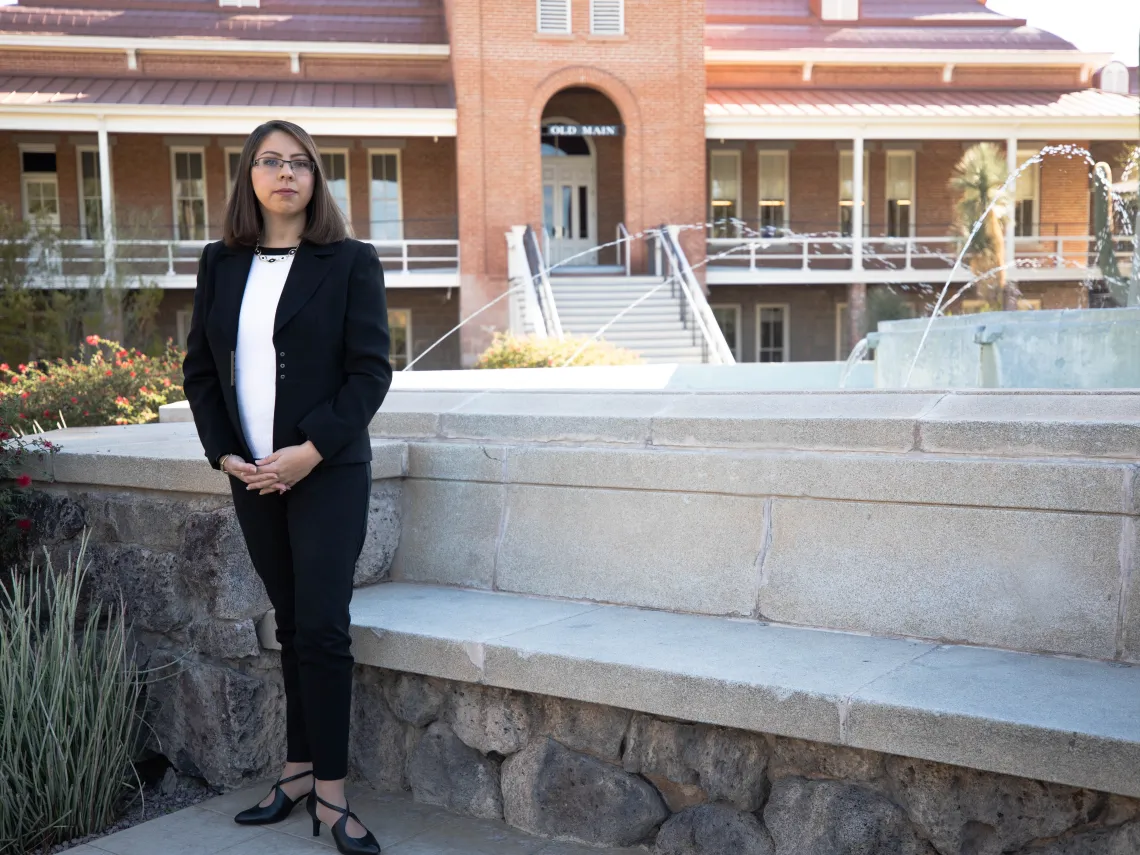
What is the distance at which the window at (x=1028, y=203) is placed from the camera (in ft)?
87.1

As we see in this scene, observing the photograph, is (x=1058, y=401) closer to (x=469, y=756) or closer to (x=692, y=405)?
(x=692, y=405)

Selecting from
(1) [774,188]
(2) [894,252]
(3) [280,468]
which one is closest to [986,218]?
(2) [894,252]

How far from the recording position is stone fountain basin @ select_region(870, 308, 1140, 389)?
596 centimetres

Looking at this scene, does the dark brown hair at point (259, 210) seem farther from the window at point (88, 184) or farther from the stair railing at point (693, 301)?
the window at point (88, 184)

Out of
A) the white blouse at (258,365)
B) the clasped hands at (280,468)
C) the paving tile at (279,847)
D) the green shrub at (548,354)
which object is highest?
the white blouse at (258,365)

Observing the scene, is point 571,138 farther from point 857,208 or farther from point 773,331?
point 857,208

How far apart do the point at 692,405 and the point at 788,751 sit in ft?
4.55

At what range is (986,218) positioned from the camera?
22.8 meters

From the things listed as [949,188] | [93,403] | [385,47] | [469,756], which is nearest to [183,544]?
[469,756]

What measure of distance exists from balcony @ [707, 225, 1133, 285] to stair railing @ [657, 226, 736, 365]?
36.7 inches

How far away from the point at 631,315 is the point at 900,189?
8.92 meters

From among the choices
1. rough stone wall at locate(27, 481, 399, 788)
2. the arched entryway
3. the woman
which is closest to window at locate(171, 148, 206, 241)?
the arched entryway

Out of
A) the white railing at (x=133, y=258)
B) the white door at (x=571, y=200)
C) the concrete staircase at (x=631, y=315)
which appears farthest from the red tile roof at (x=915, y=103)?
the white railing at (x=133, y=258)

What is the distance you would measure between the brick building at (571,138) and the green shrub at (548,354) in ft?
20.0
